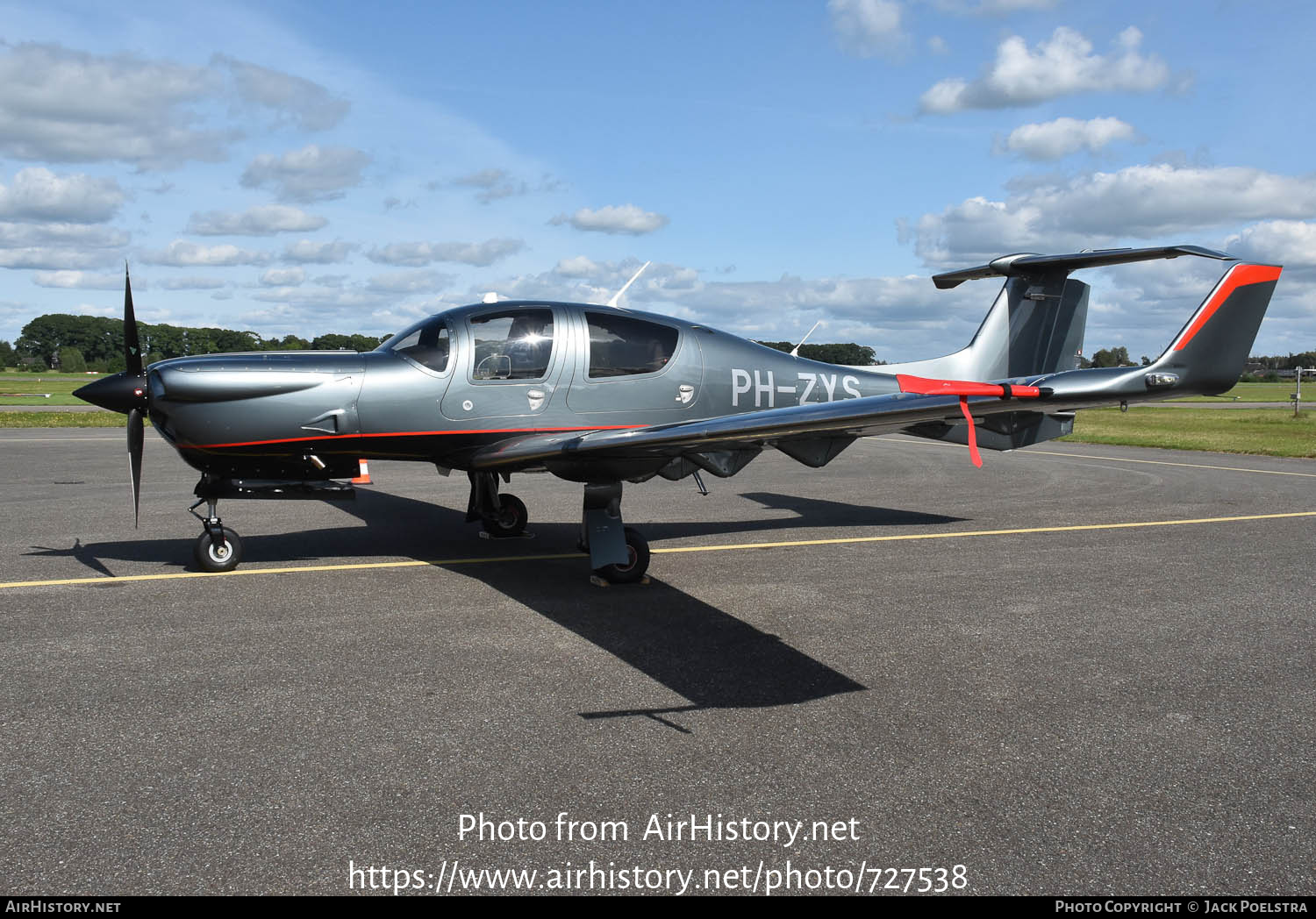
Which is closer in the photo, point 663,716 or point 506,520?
point 663,716

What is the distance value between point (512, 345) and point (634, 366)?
1.22m

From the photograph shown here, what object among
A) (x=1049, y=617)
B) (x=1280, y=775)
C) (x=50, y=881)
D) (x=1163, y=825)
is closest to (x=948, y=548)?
(x=1049, y=617)

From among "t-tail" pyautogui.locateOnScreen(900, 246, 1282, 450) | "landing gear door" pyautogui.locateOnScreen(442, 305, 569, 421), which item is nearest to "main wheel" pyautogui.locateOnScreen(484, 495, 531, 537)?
"landing gear door" pyautogui.locateOnScreen(442, 305, 569, 421)

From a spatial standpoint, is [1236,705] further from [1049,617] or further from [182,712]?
[182,712]

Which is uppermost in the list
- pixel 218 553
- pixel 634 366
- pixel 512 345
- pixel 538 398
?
pixel 512 345

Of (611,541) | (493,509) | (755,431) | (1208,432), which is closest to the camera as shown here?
(755,431)

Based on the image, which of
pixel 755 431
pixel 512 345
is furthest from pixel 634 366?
pixel 755 431

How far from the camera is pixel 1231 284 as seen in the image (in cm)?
665

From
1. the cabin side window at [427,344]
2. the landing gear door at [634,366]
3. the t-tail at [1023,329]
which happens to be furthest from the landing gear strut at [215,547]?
the t-tail at [1023,329]

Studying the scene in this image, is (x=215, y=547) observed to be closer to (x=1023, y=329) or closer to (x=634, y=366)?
(x=634, y=366)

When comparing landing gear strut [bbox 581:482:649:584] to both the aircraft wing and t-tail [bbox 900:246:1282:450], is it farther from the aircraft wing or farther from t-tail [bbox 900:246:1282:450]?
t-tail [bbox 900:246:1282:450]

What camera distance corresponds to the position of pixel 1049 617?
669 centimetres

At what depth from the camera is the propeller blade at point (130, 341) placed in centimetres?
741

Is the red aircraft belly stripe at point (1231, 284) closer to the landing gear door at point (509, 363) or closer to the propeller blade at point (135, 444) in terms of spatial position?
A: the landing gear door at point (509, 363)
